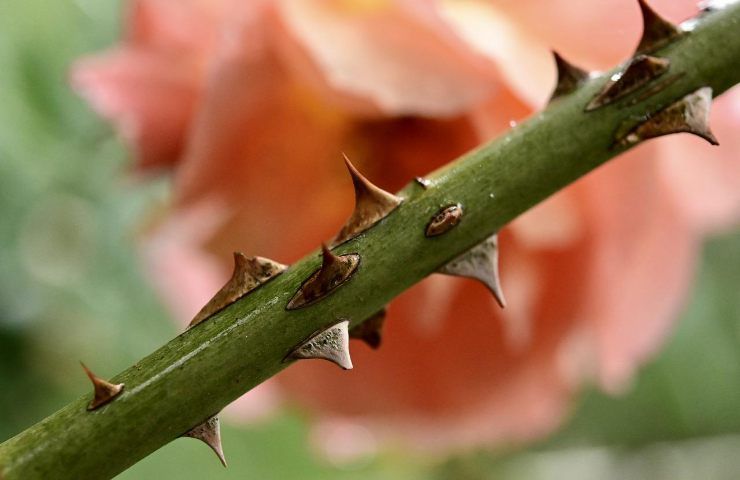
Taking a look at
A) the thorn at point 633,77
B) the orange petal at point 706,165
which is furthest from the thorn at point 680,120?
the orange petal at point 706,165

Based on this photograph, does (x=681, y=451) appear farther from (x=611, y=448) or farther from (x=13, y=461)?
(x=13, y=461)

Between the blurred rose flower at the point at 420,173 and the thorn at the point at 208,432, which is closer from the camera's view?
the thorn at the point at 208,432

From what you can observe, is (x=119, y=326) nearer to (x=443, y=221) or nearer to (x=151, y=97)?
(x=151, y=97)

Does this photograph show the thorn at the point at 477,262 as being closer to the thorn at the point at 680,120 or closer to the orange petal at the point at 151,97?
the thorn at the point at 680,120

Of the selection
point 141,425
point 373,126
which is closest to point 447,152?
point 373,126

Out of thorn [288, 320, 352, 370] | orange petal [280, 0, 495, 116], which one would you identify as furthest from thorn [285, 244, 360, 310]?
orange petal [280, 0, 495, 116]

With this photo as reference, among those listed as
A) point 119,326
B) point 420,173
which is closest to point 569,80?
point 420,173
